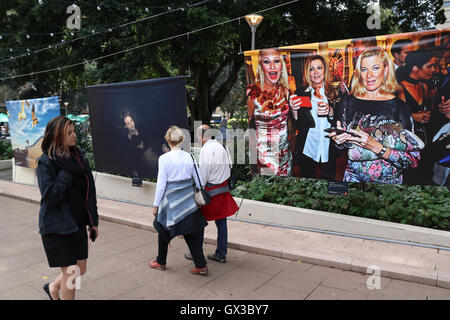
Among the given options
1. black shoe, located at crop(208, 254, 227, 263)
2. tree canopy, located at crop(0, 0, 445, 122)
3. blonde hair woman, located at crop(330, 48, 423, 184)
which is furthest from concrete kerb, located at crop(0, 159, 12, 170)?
blonde hair woman, located at crop(330, 48, 423, 184)

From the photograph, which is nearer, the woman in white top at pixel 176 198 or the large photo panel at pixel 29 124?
the woman in white top at pixel 176 198

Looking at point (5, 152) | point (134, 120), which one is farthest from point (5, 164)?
point (134, 120)

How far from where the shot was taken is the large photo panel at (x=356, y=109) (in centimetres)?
504

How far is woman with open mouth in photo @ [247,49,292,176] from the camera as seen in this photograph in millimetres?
6211

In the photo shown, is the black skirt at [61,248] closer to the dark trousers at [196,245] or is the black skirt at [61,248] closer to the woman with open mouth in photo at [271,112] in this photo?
the dark trousers at [196,245]

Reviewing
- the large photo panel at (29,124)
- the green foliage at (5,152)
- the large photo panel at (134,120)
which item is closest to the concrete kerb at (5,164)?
the green foliage at (5,152)

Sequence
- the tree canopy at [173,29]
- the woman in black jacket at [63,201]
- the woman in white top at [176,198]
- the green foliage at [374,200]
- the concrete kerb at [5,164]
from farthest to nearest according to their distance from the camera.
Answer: the concrete kerb at [5,164] → the tree canopy at [173,29] → the green foliage at [374,200] → the woman in white top at [176,198] → the woman in black jacket at [63,201]

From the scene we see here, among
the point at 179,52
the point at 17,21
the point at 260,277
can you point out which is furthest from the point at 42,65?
the point at 260,277

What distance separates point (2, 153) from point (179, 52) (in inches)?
379

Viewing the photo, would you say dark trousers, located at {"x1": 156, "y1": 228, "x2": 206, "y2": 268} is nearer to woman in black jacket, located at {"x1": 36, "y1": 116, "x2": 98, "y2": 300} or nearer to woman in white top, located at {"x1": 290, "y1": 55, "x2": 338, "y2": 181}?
woman in black jacket, located at {"x1": 36, "y1": 116, "x2": 98, "y2": 300}

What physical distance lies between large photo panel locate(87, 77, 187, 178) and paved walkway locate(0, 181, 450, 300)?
1.91m

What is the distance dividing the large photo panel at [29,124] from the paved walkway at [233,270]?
15.1ft

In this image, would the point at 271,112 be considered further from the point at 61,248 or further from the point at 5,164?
the point at 5,164

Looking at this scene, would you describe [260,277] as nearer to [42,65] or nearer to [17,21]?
[17,21]
